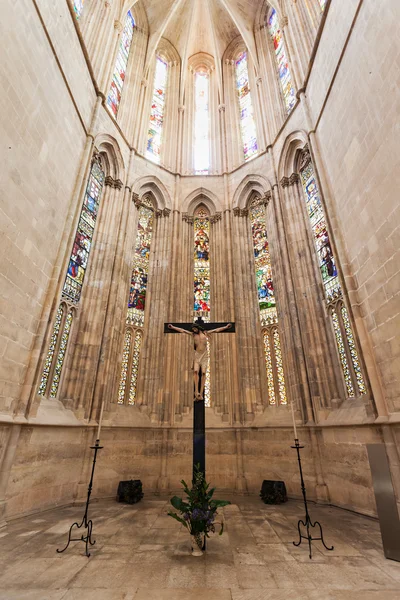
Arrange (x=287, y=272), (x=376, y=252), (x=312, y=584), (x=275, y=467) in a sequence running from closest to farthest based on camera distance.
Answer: (x=312, y=584)
(x=376, y=252)
(x=275, y=467)
(x=287, y=272)

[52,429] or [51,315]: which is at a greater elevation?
[51,315]

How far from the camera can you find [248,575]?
3.49 metres

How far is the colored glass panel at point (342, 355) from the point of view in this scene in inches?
304

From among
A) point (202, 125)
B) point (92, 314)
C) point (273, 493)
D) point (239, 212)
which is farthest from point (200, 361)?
point (202, 125)

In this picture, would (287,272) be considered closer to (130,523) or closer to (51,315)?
(51,315)

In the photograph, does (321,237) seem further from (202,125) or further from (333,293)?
(202,125)

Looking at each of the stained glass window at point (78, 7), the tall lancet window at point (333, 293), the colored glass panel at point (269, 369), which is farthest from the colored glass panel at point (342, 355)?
the stained glass window at point (78, 7)

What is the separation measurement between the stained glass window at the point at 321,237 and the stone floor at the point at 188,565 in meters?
5.49

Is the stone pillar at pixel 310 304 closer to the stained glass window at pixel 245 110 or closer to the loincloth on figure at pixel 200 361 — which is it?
the loincloth on figure at pixel 200 361

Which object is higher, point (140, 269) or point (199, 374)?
point (140, 269)

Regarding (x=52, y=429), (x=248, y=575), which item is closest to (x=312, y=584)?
(x=248, y=575)

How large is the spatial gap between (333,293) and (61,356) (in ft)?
25.7

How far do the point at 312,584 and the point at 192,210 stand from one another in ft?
40.3

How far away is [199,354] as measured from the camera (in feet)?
19.0
